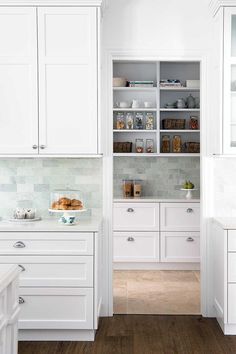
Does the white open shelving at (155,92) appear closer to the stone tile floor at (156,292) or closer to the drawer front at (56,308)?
the stone tile floor at (156,292)

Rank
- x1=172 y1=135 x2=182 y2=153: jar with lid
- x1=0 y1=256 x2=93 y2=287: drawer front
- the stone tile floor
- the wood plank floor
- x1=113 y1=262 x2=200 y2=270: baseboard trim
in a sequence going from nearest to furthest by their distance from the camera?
the wood plank floor
x1=0 y1=256 x2=93 y2=287: drawer front
the stone tile floor
x1=113 y1=262 x2=200 y2=270: baseboard trim
x1=172 y1=135 x2=182 y2=153: jar with lid

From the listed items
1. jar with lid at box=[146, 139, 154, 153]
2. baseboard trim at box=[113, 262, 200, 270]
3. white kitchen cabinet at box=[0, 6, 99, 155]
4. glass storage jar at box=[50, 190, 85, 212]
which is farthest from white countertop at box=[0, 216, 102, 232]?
jar with lid at box=[146, 139, 154, 153]

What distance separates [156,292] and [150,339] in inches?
58.8

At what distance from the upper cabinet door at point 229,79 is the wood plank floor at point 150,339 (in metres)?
1.37

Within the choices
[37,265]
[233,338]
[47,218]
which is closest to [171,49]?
[47,218]

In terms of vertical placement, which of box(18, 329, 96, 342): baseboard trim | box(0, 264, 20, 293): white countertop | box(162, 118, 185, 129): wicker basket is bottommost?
box(18, 329, 96, 342): baseboard trim

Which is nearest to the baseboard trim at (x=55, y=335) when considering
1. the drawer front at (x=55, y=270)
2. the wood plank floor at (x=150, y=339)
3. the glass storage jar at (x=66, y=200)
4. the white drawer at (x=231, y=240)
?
the wood plank floor at (x=150, y=339)

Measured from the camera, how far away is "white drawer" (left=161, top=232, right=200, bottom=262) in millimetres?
6074

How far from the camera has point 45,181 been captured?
13.9ft

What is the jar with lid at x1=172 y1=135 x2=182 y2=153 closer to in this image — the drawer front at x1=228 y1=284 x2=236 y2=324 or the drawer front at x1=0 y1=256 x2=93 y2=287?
the drawer front at x1=228 y1=284 x2=236 y2=324

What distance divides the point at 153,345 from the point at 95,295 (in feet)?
1.74

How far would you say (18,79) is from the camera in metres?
3.83

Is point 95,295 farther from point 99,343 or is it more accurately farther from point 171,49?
point 171,49

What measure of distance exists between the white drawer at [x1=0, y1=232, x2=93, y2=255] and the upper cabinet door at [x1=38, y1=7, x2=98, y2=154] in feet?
2.14
